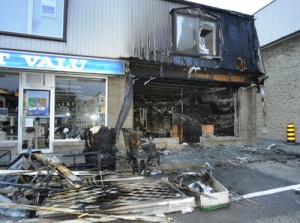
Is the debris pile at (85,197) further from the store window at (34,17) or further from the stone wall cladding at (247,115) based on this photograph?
the stone wall cladding at (247,115)

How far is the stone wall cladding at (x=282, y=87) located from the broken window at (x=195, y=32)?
6.36 m

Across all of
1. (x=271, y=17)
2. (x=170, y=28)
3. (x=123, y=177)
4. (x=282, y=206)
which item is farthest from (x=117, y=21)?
(x=271, y=17)

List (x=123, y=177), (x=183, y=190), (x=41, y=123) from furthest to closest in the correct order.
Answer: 1. (x=41, y=123)
2. (x=123, y=177)
3. (x=183, y=190)

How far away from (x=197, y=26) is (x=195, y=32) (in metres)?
0.34

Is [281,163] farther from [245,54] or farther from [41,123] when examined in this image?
[41,123]

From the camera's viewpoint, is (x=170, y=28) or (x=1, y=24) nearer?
(x=1, y=24)

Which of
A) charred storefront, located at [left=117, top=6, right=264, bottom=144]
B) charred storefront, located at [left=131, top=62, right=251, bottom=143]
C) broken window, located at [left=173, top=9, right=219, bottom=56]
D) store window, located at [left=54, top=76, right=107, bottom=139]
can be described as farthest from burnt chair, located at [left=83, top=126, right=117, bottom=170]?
broken window, located at [left=173, top=9, right=219, bottom=56]

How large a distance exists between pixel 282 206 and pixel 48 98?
26.3ft

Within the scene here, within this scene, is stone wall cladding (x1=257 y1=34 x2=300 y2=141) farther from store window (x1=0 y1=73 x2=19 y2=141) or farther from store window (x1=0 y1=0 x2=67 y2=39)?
store window (x1=0 y1=73 x2=19 y2=141)

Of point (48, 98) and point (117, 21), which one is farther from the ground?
point (117, 21)

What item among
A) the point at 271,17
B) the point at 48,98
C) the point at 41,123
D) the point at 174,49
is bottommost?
the point at 41,123

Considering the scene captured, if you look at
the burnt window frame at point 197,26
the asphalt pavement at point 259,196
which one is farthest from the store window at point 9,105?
the asphalt pavement at point 259,196

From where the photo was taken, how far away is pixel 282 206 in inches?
167

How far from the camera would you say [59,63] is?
7.82 metres
